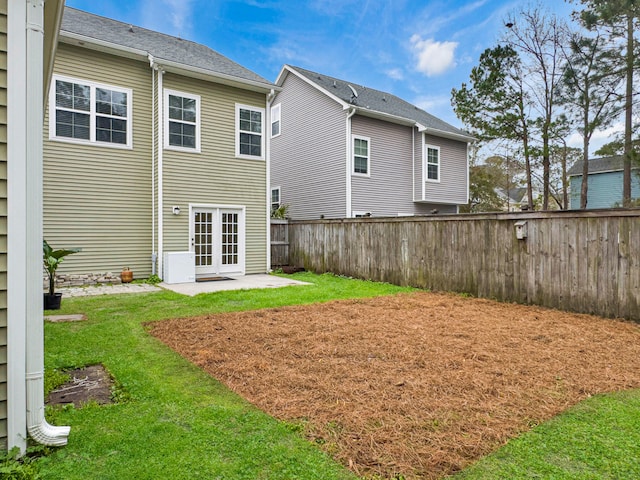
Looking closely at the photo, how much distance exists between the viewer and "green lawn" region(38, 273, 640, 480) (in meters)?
2.02

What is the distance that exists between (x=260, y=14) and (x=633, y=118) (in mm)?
14972

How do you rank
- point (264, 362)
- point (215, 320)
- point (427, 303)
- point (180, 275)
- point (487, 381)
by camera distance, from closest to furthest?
1. point (487, 381)
2. point (264, 362)
3. point (215, 320)
4. point (427, 303)
5. point (180, 275)

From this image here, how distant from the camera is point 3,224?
2.11 metres

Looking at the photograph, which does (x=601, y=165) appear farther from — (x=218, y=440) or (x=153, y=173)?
(x=218, y=440)

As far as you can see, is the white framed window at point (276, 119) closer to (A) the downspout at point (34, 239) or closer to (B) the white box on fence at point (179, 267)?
(B) the white box on fence at point (179, 267)

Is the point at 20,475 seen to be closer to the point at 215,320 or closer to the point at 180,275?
the point at 215,320

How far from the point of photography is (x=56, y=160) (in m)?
8.63

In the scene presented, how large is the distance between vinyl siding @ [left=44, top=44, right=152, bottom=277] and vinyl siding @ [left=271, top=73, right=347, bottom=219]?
653 cm

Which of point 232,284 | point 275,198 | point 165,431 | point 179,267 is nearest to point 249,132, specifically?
point 179,267

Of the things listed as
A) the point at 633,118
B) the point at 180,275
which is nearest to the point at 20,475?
the point at 180,275

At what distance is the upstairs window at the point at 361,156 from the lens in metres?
14.0

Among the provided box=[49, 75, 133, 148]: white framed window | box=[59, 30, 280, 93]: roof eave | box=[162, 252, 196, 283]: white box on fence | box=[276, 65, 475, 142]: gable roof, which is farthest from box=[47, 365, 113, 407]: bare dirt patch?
box=[276, 65, 475, 142]: gable roof

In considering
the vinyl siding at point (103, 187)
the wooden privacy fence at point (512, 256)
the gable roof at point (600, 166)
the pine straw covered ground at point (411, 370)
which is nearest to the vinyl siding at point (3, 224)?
the pine straw covered ground at point (411, 370)

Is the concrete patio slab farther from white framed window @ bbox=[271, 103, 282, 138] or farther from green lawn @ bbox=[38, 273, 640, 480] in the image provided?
white framed window @ bbox=[271, 103, 282, 138]
